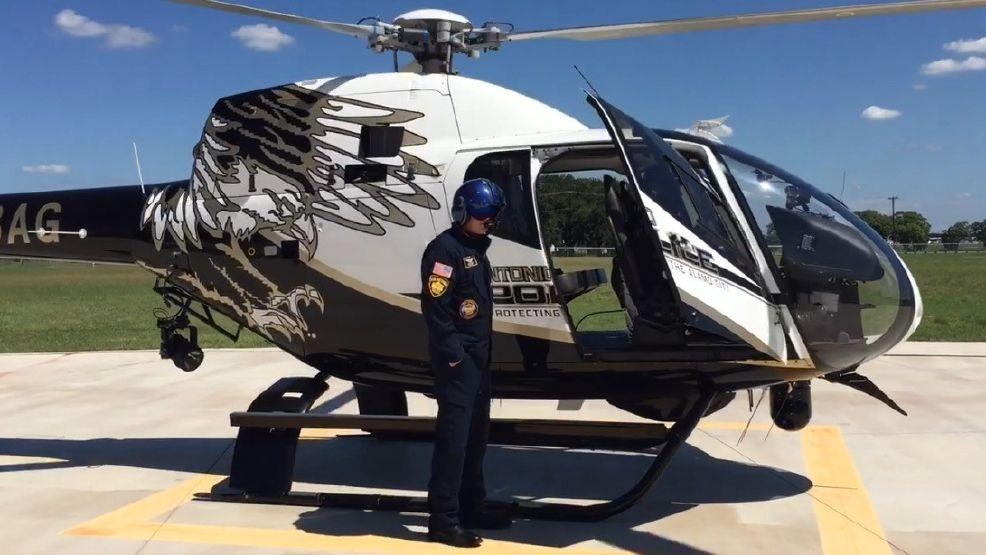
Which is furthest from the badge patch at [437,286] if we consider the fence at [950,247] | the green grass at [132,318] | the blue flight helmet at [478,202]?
the fence at [950,247]

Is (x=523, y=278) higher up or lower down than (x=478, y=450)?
higher up

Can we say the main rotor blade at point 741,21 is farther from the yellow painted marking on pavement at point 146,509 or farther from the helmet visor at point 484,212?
the yellow painted marking on pavement at point 146,509

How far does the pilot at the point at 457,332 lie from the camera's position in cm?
422

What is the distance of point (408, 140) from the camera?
5301 mm

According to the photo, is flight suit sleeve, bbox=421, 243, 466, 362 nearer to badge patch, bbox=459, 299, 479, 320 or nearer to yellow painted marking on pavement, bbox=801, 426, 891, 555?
badge patch, bbox=459, 299, 479, 320

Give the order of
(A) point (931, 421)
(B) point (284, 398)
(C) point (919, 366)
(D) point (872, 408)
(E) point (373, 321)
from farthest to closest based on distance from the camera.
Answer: (C) point (919, 366) → (D) point (872, 408) → (A) point (931, 421) → (B) point (284, 398) → (E) point (373, 321)

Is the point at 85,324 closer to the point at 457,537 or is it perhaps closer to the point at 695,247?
the point at 457,537

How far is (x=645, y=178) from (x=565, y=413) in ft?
13.5

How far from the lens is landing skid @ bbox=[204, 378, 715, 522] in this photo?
4.70 meters

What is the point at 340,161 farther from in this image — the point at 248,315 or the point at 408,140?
the point at 248,315

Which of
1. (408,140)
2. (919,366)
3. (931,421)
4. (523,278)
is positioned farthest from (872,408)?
(408,140)

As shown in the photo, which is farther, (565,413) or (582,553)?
(565,413)

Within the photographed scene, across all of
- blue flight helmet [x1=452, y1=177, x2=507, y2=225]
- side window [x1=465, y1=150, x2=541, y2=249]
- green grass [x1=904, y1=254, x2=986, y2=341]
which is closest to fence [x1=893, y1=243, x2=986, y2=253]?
green grass [x1=904, y1=254, x2=986, y2=341]

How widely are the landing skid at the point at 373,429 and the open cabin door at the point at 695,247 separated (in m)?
0.60
